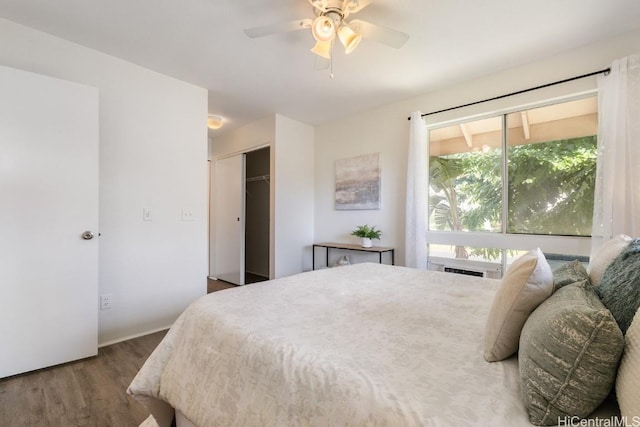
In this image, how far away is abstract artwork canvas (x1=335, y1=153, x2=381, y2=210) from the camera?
141 inches

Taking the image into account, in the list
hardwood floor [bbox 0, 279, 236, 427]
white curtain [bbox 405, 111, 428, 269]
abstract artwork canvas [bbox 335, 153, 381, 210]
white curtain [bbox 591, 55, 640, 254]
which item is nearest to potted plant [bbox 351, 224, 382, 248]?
abstract artwork canvas [bbox 335, 153, 381, 210]

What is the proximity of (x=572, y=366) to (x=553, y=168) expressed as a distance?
8.46 feet

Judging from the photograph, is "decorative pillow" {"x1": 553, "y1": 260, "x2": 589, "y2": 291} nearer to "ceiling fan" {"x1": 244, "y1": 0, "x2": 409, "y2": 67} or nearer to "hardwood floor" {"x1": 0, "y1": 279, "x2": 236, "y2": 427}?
"ceiling fan" {"x1": 244, "y1": 0, "x2": 409, "y2": 67}

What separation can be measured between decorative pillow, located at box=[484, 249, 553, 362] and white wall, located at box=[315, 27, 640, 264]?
2348 millimetres

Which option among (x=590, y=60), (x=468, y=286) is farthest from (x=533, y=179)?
(x=468, y=286)

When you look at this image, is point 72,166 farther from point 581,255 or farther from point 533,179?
point 581,255

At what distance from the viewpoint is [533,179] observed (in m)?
2.61

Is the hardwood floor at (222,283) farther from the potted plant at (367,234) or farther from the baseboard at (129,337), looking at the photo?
the potted plant at (367,234)

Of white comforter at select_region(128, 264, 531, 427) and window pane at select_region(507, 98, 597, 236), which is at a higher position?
window pane at select_region(507, 98, 597, 236)

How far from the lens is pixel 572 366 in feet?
1.91

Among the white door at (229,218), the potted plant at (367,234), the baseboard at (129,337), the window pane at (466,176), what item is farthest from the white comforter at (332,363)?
the white door at (229,218)

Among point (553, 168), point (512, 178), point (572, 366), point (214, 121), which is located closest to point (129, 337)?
point (214, 121)

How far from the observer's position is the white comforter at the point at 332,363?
2.16 feet

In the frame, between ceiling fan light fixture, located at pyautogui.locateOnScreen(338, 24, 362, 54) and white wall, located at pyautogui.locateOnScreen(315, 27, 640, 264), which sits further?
white wall, located at pyautogui.locateOnScreen(315, 27, 640, 264)
